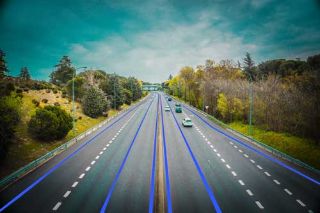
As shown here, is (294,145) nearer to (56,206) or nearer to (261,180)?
(261,180)

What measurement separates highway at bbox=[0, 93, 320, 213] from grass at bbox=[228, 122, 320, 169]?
3.45m

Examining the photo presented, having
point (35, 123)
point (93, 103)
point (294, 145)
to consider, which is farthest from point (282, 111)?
point (93, 103)

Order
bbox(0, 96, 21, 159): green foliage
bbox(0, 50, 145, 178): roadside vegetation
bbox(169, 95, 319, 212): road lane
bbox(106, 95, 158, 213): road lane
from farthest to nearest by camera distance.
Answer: bbox(0, 50, 145, 178): roadside vegetation < bbox(0, 96, 21, 159): green foliage < bbox(169, 95, 319, 212): road lane < bbox(106, 95, 158, 213): road lane

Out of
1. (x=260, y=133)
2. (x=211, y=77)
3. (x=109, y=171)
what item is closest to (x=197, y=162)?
(x=109, y=171)

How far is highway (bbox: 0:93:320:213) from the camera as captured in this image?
1143cm

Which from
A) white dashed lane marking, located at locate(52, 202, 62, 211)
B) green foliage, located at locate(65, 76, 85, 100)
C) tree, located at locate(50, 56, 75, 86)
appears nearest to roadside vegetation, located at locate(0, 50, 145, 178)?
green foliage, located at locate(65, 76, 85, 100)

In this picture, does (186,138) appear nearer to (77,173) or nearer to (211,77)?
(77,173)

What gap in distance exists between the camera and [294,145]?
24047 mm

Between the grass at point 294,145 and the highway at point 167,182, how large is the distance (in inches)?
136

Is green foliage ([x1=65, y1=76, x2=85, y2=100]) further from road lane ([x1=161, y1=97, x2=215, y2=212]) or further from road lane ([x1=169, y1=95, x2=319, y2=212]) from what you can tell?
road lane ([x1=169, y1=95, x2=319, y2=212])

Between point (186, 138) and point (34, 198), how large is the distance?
1806 centimetres

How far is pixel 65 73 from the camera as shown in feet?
313

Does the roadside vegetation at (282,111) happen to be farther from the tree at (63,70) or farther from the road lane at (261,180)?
the tree at (63,70)

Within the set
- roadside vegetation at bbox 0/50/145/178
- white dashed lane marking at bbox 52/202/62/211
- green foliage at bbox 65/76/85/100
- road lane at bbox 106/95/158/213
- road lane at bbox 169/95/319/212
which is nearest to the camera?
white dashed lane marking at bbox 52/202/62/211
